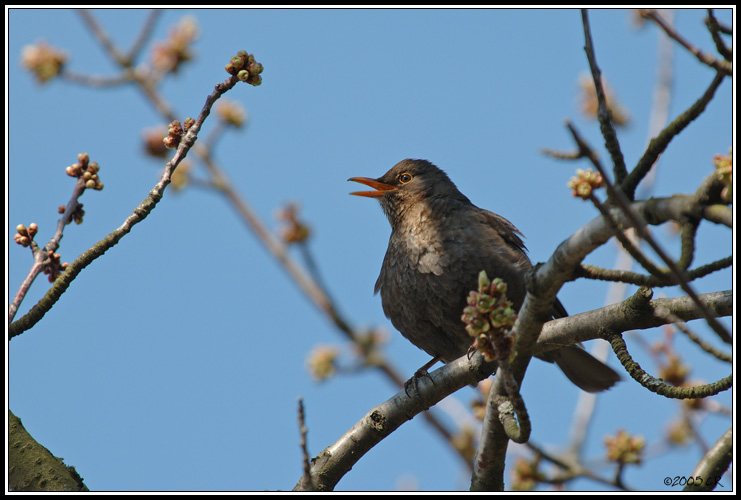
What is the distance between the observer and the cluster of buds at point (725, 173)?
2.14m

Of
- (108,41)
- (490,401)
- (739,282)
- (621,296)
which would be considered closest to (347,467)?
(490,401)

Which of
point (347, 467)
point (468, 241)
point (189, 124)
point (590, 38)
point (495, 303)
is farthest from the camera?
point (468, 241)

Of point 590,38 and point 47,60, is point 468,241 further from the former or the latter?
point 47,60

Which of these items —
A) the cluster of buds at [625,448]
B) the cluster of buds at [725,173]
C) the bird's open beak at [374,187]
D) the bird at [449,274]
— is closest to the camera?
the cluster of buds at [725,173]

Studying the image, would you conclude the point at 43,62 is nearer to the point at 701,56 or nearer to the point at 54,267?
the point at 54,267

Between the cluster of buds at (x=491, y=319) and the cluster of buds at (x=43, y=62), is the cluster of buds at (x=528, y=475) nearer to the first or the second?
the cluster of buds at (x=491, y=319)

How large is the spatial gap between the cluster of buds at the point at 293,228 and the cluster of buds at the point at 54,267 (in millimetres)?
2982

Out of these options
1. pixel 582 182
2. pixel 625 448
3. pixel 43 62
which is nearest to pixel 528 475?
pixel 625 448

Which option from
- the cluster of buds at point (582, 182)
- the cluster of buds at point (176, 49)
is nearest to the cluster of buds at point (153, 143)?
the cluster of buds at point (176, 49)

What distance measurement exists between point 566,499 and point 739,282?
1.59m

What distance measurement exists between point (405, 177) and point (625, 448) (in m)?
3.80

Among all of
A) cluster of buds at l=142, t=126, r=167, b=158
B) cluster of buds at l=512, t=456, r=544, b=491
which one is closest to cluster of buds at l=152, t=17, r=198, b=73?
cluster of buds at l=142, t=126, r=167, b=158

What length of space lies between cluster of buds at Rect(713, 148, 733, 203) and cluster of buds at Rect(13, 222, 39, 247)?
126 inches

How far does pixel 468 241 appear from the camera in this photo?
226 inches
